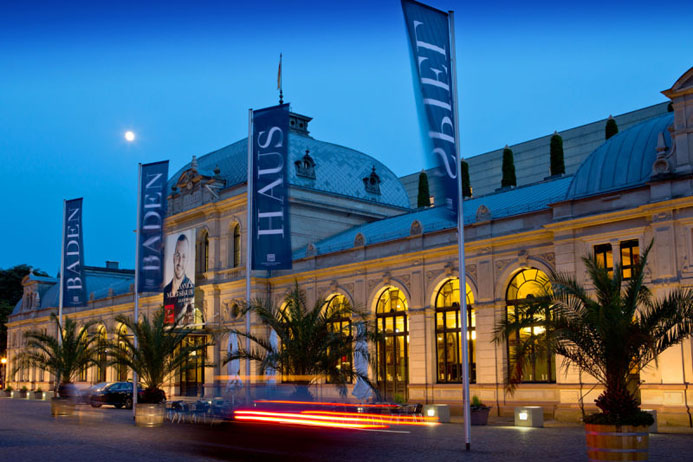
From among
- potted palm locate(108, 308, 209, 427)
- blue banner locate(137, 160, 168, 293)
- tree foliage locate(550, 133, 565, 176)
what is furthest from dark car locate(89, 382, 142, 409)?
tree foliage locate(550, 133, 565, 176)

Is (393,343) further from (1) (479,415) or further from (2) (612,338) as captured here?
(2) (612,338)

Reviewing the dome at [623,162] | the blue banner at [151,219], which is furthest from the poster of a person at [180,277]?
the dome at [623,162]

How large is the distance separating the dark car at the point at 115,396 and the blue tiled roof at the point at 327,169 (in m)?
14.8

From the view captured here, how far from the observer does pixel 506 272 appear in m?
34.1

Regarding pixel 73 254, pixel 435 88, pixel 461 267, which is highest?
pixel 435 88

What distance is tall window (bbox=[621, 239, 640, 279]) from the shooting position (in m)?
29.0

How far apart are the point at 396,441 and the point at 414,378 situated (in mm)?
15017

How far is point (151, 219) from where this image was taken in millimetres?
39469

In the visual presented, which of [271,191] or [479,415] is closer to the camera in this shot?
[479,415]

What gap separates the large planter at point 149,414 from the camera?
30.5 meters

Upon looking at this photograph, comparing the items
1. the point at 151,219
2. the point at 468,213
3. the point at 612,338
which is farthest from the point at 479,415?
the point at 151,219

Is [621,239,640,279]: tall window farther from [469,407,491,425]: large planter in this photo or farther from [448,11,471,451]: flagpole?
[448,11,471,451]: flagpole

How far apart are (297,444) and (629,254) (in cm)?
1471

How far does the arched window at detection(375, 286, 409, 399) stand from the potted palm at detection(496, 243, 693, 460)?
68.3 feet
